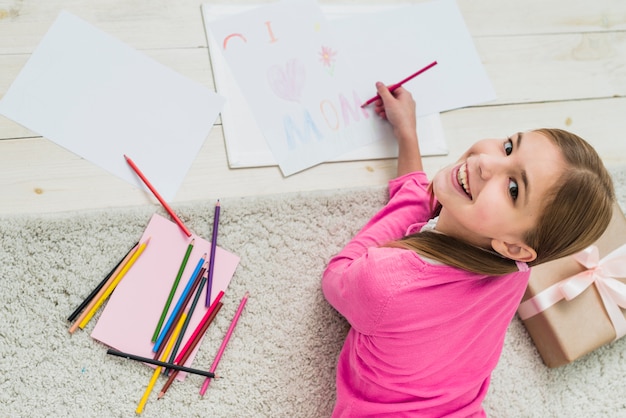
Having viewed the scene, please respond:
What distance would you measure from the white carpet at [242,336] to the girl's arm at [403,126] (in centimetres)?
6

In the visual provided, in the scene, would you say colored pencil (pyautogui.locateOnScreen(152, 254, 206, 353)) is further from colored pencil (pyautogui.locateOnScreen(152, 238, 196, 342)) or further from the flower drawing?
the flower drawing

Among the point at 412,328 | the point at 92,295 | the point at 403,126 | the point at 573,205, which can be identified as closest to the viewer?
the point at 573,205

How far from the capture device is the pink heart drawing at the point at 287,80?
0.85 metres

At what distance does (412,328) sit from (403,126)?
35 cm

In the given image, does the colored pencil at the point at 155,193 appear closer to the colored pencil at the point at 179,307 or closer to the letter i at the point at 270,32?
the colored pencil at the point at 179,307

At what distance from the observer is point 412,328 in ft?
2.09

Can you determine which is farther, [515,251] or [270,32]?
[270,32]

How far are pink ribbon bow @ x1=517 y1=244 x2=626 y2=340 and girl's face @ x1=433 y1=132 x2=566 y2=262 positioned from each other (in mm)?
264

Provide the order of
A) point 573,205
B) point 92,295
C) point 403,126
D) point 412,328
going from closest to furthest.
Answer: point 573,205
point 412,328
point 92,295
point 403,126

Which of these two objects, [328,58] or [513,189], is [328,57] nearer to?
[328,58]

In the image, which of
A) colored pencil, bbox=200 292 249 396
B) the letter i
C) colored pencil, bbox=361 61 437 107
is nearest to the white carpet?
colored pencil, bbox=200 292 249 396

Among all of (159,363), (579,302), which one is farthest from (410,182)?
(159,363)

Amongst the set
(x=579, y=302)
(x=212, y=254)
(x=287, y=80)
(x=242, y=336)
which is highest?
(x=287, y=80)

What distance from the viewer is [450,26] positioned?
95 cm
